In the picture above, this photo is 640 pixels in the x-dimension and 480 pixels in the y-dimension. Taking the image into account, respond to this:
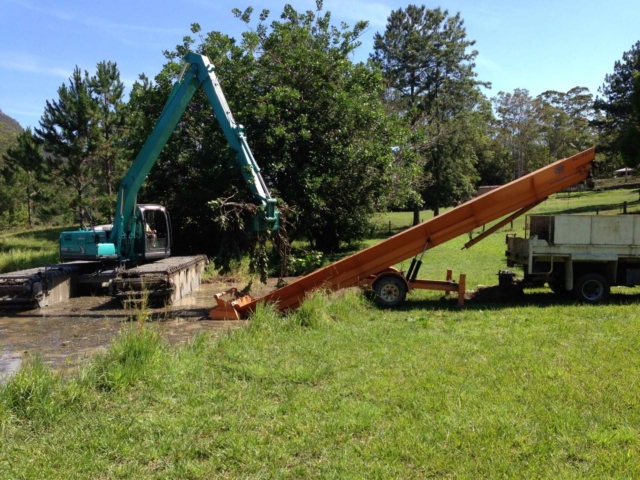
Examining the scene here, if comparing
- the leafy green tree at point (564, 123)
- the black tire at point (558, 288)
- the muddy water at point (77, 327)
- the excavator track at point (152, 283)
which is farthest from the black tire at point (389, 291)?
the leafy green tree at point (564, 123)

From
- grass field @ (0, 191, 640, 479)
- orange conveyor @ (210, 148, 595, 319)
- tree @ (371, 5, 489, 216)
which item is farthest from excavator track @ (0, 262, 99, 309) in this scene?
tree @ (371, 5, 489, 216)

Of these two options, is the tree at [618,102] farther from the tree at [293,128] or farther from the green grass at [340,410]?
the green grass at [340,410]

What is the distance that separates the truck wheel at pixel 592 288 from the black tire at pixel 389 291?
3.57 m

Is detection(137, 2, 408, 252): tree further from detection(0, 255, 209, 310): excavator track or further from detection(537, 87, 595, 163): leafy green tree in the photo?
detection(537, 87, 595, 163): leafy green tree

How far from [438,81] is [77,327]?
→ 121 feet

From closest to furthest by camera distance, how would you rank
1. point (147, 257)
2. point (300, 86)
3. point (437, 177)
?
1. point (147, 257)
2. point (300, 86)
3. point (437, 177)

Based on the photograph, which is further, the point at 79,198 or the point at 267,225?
the point at 79,198

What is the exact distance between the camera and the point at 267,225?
11414 mm

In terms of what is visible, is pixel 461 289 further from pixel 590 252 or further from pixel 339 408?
pixel 339 408

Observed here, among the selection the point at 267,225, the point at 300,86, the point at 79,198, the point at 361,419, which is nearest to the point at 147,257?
the point at 267,225

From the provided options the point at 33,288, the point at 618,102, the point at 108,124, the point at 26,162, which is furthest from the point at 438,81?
the point at 33,288

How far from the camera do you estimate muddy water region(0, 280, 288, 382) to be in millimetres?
8438

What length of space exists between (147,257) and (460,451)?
43.5ft

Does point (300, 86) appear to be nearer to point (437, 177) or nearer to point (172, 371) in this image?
point (172, 371)
